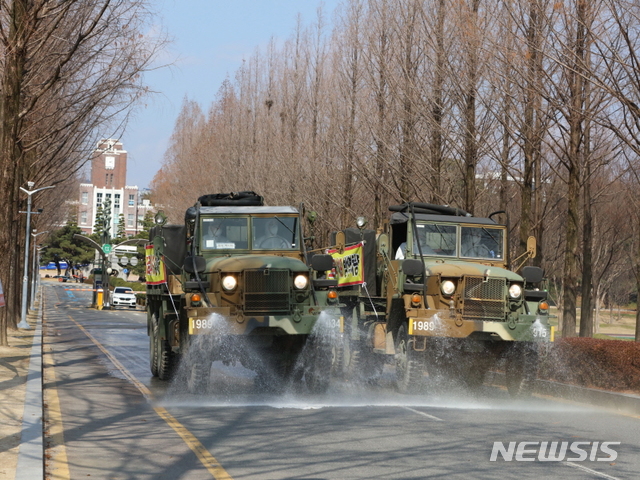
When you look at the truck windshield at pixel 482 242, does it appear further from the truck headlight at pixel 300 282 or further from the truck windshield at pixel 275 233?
the truck headlight at pixel 300 282

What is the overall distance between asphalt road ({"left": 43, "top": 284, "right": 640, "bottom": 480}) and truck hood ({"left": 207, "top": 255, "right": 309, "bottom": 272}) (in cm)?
193

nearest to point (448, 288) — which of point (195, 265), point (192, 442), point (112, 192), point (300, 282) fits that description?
point (300, 282)

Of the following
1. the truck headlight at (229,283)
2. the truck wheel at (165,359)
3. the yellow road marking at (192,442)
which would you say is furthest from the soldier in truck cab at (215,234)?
the yellow road marking at (192,442)

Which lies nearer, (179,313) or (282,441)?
(282,441)

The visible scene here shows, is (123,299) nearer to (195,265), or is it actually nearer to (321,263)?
(195,265)

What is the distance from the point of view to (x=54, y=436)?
10.1m

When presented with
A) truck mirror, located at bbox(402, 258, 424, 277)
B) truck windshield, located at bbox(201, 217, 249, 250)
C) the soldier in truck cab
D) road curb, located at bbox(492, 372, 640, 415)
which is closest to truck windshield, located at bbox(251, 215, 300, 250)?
truck windshield, located at bbox(201, 217, 249, 250)

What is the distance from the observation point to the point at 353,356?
16.3 meters

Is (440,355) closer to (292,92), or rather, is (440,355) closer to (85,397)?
(85,397)

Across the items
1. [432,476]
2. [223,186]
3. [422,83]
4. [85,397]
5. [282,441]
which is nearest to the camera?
[432,476]

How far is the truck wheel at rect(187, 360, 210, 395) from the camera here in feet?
43.7

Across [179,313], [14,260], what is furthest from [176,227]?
[14,260]

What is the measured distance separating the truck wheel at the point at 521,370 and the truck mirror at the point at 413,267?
6.38 ft

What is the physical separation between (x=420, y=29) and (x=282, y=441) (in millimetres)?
16941
